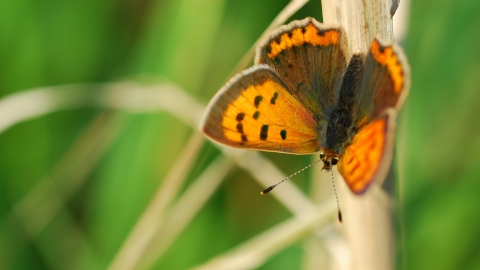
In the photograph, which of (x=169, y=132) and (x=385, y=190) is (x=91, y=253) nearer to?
(x=169, y=132)

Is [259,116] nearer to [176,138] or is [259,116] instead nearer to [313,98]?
[313,98]

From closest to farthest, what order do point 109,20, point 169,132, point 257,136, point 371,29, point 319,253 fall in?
point 371,29 < point 257,136 < point 319,253 < point 169,132 < point 109,20

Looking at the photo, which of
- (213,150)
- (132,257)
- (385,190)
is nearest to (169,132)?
(213,150)

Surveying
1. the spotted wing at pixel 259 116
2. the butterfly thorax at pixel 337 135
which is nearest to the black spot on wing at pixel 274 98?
the spotted wing at pixel 259 116

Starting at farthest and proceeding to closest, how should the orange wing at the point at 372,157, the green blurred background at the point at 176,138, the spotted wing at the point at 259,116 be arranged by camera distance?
Answer: the green blurred background at the point at 176,138 < the spotted wing at the point at 259,116 < the orange wing at the point at 372,157

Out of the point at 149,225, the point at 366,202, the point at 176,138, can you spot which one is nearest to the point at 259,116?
the point at 366,202

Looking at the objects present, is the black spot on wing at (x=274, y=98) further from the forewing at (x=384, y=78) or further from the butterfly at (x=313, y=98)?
the forewing at (x=384, y=78)

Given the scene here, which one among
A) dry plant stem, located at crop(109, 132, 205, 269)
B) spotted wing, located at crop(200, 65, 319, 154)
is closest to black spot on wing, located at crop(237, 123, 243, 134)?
spotted wing, located at crop(200, 65, 319, 154)
